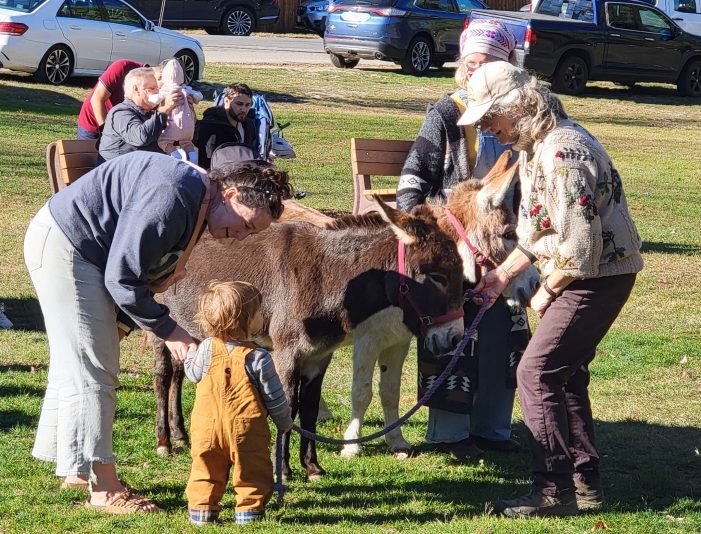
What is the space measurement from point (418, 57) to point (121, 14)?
7893mm

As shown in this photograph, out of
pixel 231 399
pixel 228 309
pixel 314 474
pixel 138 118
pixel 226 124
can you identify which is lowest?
pixel 314 474

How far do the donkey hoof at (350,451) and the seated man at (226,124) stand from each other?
119 inches

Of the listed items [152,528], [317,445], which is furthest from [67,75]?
[152,528]

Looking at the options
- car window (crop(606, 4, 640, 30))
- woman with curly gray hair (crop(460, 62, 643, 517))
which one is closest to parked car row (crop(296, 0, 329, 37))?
car window (crop(606, 4, 640, 30))

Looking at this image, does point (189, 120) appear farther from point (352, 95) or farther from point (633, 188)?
point (352, 95)

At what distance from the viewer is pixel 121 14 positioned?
21328 millimetres

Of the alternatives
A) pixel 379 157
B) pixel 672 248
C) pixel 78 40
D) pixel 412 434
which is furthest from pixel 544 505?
pixel 78 40

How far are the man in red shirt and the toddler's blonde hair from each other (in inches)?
193

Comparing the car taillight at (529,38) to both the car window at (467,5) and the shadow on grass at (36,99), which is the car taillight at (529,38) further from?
the shadow on grass at (36,99)

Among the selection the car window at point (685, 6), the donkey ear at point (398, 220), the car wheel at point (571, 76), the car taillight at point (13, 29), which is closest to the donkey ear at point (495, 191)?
the donkey ear at point (398, 220)

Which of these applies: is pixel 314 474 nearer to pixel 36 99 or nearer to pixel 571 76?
pixel 36 99

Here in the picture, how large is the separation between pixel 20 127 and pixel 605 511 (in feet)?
44.7

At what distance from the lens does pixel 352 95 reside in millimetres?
23172

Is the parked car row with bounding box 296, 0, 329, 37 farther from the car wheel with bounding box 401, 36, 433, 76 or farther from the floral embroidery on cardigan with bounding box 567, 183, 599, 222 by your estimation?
the floral embroidery on cardigan with bounding box 567, 183, 599, 222
